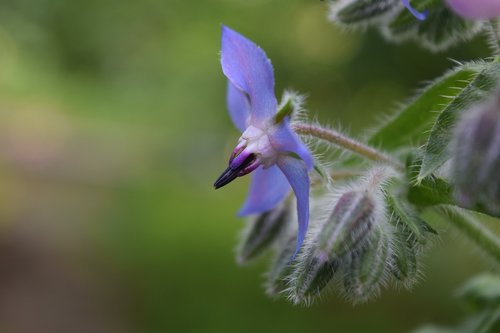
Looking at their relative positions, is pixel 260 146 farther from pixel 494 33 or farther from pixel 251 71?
pixel 494 33

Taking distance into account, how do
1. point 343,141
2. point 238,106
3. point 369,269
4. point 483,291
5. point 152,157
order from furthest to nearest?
point 152,157
point 483,291
point 238,106
point 343,141
point 369,269

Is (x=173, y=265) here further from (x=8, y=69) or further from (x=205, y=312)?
(x=8, y=69)

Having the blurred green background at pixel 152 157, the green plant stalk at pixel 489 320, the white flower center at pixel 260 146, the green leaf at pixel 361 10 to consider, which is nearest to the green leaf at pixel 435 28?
the green leaf at pixel 361 10

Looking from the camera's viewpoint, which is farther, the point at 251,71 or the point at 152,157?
the point at 152,157

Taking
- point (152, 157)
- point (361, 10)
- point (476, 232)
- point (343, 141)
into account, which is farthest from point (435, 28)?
point (152, 157)

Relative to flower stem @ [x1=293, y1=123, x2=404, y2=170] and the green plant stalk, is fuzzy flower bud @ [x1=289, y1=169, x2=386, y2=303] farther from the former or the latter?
the green plant stalk

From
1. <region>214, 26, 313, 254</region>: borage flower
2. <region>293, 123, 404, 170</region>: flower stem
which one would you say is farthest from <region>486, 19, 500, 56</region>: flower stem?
<region>214, 26, 313, 254</region>: borage flower

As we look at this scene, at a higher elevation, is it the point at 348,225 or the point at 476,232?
the point at 348,225
